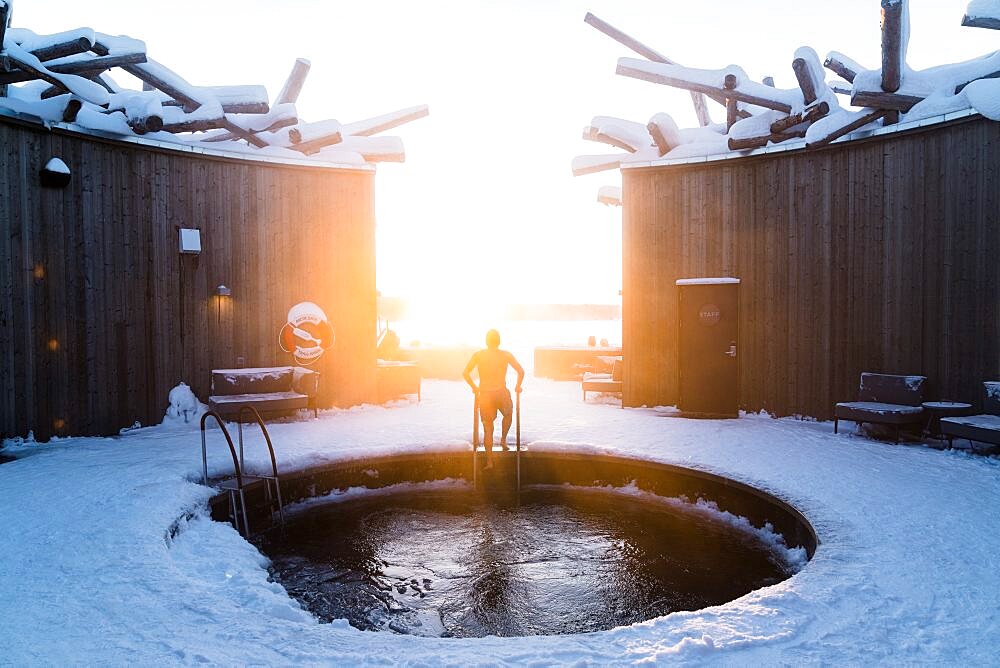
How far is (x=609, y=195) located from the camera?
14500mm

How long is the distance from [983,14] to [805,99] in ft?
7.44

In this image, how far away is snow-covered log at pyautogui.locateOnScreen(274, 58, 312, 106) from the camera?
1055 cm

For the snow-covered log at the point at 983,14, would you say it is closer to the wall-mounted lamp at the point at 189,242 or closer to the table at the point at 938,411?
the table at the point at 938,411

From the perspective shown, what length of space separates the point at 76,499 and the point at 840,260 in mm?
10563

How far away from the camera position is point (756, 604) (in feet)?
12.3

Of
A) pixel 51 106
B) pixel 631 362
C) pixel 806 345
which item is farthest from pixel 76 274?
pixel 806 345

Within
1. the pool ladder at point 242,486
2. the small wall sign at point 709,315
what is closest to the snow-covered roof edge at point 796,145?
the small wall sign at point 709,315

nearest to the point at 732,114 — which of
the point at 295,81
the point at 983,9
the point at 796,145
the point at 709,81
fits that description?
the point at 796,145

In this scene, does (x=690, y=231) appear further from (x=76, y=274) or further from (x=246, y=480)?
(x=76, y=274)

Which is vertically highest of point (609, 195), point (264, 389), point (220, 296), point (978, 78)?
point (978, 78)

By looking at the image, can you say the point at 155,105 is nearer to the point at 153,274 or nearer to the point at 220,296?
the point at 153,274

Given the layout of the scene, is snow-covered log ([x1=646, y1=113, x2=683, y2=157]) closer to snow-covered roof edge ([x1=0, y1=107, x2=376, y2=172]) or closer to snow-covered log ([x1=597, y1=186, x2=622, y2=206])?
snow-covered log ([x1=597, y1=186, x2=622, y2=206])

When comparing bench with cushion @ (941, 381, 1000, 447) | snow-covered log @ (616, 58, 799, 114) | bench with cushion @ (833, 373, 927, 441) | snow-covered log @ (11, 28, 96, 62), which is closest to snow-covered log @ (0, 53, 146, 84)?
snow-covered log @ (11, 28, 96, 62)

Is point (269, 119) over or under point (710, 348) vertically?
over
